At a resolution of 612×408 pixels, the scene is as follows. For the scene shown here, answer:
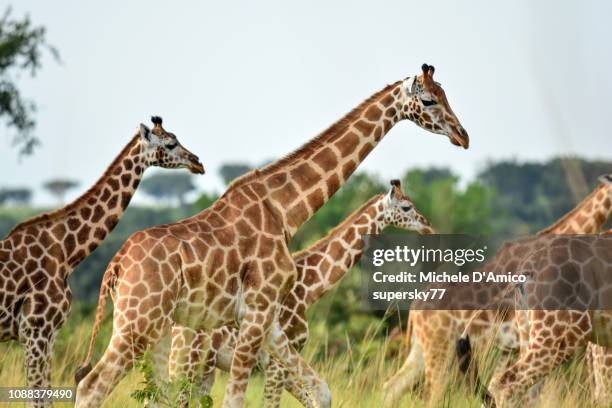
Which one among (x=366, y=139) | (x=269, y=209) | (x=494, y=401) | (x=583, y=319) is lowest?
(x=494, y=401)

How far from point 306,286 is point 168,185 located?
242ft

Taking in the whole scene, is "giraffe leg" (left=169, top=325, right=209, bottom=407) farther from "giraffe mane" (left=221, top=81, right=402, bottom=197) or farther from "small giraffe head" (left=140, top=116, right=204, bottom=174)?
"giraffe mane" (left=221, top=81, right=402, bottom=197)

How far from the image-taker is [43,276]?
9.71 m

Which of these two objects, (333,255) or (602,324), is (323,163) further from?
(602,324)

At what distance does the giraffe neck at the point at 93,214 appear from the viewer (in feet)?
32.4

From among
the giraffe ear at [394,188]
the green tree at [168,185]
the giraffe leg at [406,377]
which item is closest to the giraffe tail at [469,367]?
the giraffe leg at [406,377]

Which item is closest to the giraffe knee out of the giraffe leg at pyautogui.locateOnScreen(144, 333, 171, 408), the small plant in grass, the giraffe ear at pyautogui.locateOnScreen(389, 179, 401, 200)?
the small plant in grass

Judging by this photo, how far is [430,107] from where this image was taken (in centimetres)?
995

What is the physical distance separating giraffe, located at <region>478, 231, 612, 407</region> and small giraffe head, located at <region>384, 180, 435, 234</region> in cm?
141

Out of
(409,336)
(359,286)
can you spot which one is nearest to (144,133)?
(409,336)

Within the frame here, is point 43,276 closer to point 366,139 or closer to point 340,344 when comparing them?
point 366,139

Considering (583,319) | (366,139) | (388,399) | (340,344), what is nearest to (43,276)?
(366,139)

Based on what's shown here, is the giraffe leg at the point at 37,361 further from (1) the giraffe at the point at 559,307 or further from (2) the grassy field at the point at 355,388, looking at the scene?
(1) the giraffe at the point at 559,307

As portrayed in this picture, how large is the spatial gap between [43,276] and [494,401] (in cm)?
393
